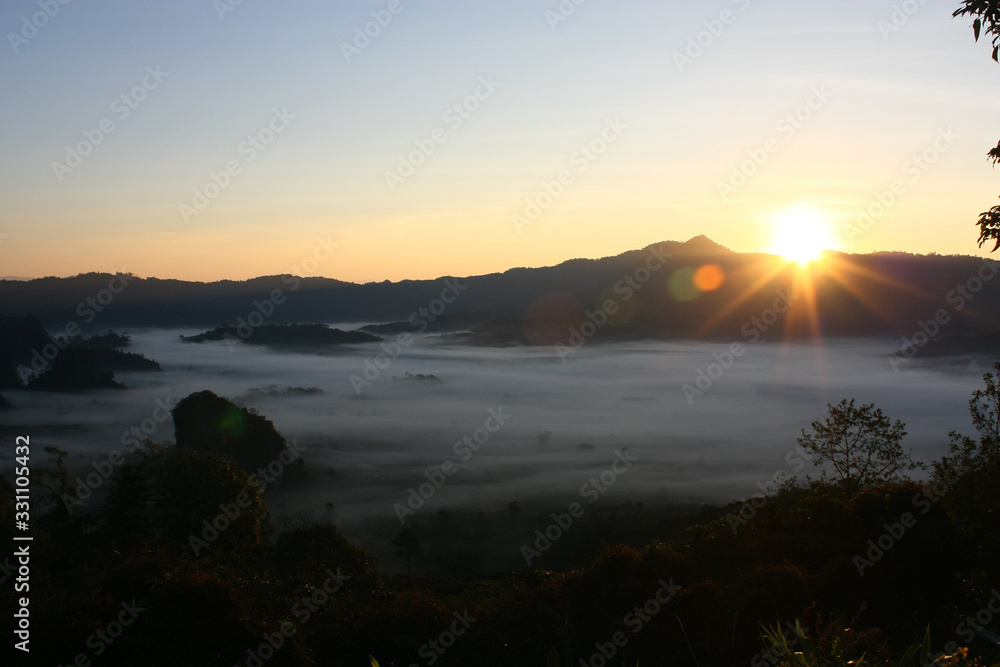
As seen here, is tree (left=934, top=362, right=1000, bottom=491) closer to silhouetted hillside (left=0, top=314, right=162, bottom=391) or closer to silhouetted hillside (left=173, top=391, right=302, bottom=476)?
silhouetted hillside (left=173, top=391, right=302, bottom=476)

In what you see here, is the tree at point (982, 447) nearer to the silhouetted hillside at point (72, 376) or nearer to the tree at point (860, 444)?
the tree at point (860, 444)

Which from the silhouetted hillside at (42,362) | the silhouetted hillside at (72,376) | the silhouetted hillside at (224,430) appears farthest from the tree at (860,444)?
the silhouetted hillside at (42,362)

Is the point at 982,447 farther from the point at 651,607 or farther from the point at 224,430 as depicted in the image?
the point at 224,430

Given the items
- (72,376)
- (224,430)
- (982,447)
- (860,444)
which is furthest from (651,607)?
(72,376)

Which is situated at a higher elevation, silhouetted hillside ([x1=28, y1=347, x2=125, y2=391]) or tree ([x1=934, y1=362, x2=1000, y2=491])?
tree ([x1=934, y1=362, x2=1000, y2=491])

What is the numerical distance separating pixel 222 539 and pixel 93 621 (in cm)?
1632

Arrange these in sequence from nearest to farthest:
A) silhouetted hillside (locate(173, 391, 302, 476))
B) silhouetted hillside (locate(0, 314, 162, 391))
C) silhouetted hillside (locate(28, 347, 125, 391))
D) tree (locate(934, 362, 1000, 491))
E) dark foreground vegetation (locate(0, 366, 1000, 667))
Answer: dark foreground vegetation (locate(0, 366, 1000, 667)) < tree (locate(934, 362, 1000, 491)) < silhouetted hillside (locate(173, 391, 302, 476)) < silhouetted hillside (locate(28, 347, 125, 391)) < silhouetted hillside (locate(0, 314, 162, 391))

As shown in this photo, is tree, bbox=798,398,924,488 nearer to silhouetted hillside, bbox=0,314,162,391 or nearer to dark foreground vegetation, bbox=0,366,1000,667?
dark foreground vegetation, bbox=0,366,1000,667

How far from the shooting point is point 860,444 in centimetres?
3058

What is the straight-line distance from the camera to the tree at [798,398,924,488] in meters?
30.2

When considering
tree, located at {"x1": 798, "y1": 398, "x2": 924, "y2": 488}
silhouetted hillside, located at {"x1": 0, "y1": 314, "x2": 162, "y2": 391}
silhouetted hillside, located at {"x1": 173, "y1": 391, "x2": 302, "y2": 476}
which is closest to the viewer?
tree, located at {"x1": 798, "y1": 398, "x2": 924, "y2": 488}

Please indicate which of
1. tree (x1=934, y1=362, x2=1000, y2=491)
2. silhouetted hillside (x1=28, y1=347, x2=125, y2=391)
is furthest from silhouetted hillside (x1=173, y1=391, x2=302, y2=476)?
tree (x1=934, y1=362, x2=1000, y2=491)

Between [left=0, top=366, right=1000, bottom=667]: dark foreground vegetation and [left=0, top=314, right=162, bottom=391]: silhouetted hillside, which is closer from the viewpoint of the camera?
[left=0, top=366, right=1000, bottom=667]: dark foreground vegetation


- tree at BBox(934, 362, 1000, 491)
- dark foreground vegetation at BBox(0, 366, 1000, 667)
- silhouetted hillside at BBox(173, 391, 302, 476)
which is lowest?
silhouetted hillside at BBox(173, 391, 302, 476)
